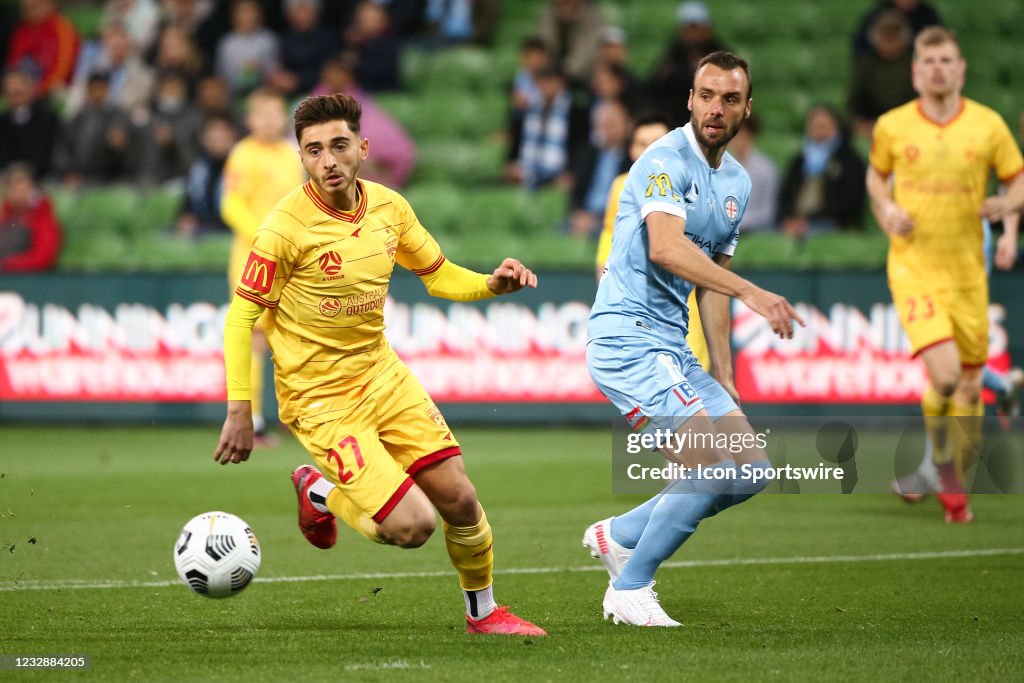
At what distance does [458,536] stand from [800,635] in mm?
1378

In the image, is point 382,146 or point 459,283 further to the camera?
point 382,146

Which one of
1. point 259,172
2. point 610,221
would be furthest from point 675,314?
point 259,172

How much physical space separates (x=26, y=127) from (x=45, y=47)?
70.5 inches

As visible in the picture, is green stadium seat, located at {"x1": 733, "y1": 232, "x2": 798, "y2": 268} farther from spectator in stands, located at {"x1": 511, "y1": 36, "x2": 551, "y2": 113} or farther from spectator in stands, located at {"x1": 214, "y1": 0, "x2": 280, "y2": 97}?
spectator in stands, located at {"x1": 214, "y1": 0, "x2": 280, "y2": 97}

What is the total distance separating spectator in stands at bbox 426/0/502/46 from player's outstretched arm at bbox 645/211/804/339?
12.5 metres

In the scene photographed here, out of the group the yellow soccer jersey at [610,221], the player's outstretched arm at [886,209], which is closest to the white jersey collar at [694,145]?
the yellow soccer jersey at [610,221]

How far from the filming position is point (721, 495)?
19.3ft

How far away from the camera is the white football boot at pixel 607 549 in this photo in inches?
255

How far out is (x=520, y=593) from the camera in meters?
6.94

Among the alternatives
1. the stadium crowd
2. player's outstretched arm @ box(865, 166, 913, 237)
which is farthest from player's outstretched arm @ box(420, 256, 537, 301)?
the stadium crowd

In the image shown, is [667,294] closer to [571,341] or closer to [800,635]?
[800,635]

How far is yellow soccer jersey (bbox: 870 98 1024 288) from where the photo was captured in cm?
909

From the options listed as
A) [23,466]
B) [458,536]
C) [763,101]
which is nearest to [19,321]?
[23,466]

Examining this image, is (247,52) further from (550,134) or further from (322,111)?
(322,111)
